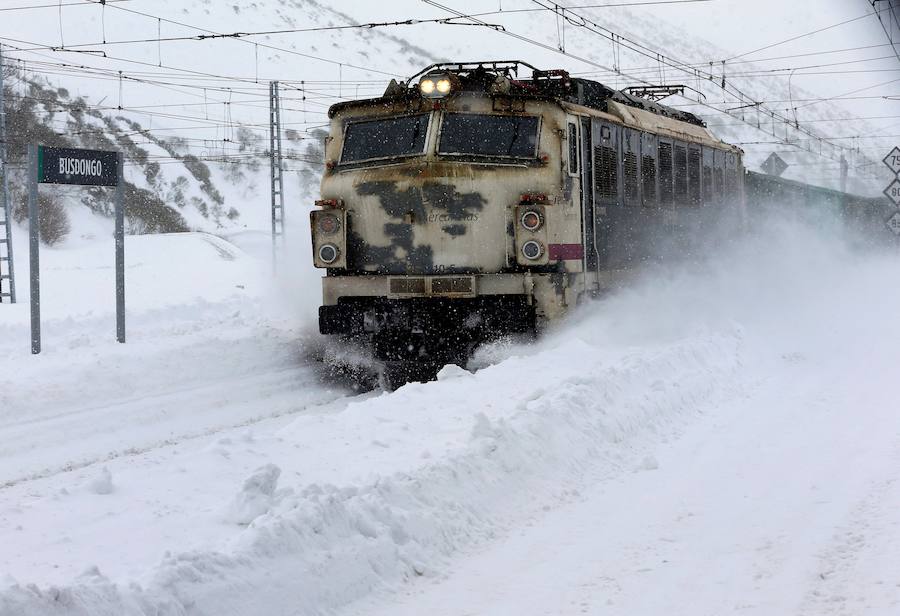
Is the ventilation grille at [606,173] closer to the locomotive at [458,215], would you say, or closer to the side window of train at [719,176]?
the locomotive at [458,215]

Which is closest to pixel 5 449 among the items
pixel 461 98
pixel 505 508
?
pixel 505 508

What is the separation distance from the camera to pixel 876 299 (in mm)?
21938

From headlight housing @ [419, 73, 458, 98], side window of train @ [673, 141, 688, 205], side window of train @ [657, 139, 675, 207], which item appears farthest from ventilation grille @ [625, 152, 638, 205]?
headlight housing @ [419, 73, 458, 98]

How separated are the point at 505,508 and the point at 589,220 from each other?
631 centimetres

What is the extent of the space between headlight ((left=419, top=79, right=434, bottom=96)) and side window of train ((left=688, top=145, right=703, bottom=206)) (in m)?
5.22

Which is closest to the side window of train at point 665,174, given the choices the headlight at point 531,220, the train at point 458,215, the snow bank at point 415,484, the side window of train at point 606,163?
the side window of train at point 606,163

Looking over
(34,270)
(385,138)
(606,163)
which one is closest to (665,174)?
(606,163)

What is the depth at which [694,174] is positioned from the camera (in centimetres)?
1559

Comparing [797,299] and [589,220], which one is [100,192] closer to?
[797,299]

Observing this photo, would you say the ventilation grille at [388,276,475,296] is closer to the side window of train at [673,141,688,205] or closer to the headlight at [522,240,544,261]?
the headlight at [522,240,544,261]

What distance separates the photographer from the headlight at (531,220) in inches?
433

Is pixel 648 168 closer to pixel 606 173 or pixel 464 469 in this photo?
pixel 606 173

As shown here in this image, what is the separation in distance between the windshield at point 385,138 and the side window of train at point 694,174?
5.28m

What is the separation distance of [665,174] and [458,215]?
436 cm
